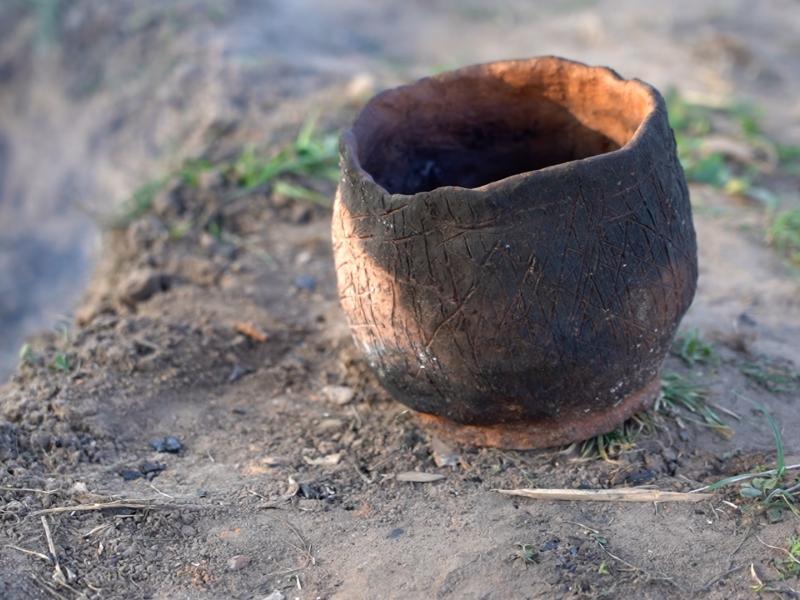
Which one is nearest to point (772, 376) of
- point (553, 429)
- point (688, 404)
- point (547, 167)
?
point (688, 404)

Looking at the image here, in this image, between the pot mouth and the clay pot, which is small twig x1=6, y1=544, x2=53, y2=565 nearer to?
the clay pot

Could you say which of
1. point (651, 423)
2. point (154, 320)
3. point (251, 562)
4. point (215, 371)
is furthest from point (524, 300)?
point (154, 320)

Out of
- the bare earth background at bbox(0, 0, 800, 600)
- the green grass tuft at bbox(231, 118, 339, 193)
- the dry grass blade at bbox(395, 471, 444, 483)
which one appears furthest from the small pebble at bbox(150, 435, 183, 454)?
the green grass tuft at bbox(231, 118, 339, 193)

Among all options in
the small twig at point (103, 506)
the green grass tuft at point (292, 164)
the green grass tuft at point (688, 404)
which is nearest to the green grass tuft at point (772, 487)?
the green grass tuft at point (688, 404)

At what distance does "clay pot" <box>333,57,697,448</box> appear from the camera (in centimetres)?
271

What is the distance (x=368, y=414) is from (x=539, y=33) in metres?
4.98

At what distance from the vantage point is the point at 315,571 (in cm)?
277

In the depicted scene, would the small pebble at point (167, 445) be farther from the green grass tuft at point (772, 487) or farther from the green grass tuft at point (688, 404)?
the green grass tuft at point (772, 487)

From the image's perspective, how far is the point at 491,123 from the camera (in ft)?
11.9

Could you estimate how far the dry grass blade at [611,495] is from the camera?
2924 millimetres

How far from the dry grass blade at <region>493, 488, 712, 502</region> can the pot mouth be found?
1032 millimetres

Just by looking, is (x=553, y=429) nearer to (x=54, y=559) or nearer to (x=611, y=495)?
(x=611, y=495)

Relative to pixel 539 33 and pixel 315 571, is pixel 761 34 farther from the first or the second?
pixel 315 571

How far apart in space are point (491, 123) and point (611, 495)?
1369 mm
